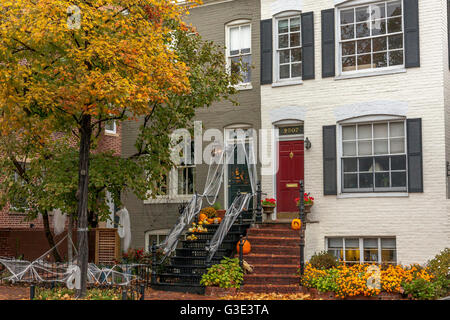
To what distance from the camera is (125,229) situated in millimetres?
18875

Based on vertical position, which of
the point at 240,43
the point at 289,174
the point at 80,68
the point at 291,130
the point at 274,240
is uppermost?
the point at 240,43

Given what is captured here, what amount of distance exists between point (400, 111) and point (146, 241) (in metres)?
8.92

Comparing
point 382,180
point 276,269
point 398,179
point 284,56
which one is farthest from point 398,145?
point 276,269

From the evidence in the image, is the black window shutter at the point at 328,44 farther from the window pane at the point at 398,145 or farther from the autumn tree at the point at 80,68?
the autumn tree at the point at 80,68

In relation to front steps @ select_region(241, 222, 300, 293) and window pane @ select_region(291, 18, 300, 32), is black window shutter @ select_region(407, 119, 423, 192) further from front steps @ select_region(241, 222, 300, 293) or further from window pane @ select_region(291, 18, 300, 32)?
window pane @ select_region(291, 18, 300, 32)

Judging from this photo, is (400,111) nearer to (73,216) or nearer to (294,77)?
(294,77)

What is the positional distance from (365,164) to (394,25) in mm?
3633

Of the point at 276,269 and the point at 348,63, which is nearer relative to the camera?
the point at 276,269

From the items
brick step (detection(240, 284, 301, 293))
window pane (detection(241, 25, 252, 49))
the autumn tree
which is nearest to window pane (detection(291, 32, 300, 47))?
window pane (detection(241, 25, 252, 49))

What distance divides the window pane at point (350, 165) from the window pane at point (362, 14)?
3.70 meters

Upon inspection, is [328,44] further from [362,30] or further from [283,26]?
[283,26]

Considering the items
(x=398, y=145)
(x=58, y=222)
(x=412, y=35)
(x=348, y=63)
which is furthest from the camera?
(x=58, y=222)

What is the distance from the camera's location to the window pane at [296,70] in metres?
16.5

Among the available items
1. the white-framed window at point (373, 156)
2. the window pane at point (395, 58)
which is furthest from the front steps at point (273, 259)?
the window pane at point (395, 58)
